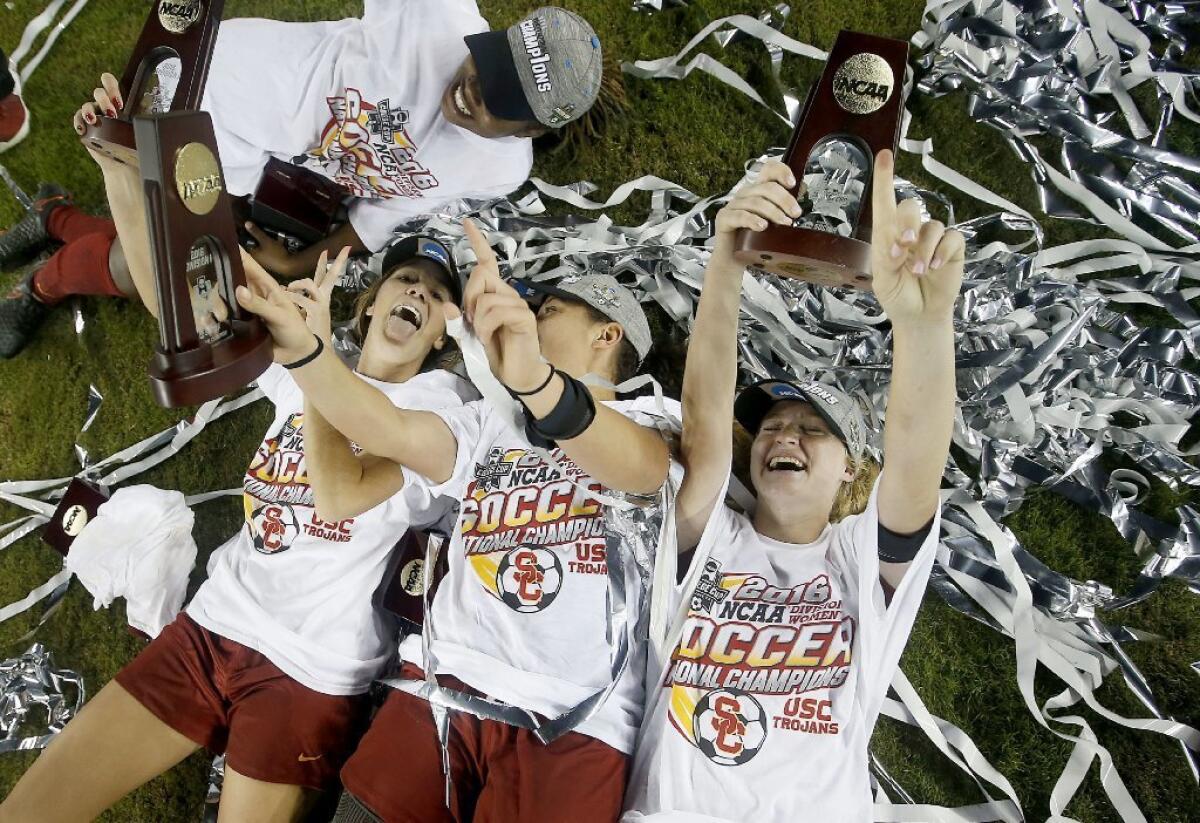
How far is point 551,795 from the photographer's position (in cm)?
204

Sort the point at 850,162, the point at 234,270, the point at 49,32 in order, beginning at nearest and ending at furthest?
the point at 234,270, the point at 850,162, the point at 49,32

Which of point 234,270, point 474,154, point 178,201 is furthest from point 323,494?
point 474,154

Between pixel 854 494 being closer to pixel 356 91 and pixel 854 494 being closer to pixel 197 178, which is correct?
pixel 197 178

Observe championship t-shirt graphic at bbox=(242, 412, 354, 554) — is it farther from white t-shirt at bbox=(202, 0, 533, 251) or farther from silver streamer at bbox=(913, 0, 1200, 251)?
silver streamer at bbox=(913, 0, 1200, 251)

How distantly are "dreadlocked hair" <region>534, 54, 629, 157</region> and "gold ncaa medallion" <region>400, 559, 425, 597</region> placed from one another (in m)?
1.52

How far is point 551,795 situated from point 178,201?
1.59 m

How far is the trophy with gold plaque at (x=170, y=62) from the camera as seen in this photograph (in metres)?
1.76

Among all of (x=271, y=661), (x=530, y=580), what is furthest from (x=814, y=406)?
(x=271, y=661)

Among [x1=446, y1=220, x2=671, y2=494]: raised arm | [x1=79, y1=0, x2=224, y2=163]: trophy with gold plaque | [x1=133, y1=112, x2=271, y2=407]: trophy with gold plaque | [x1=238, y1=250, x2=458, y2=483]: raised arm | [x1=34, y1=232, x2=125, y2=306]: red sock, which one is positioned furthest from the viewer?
[x1=34, y1=232, x2=125, y2=306]: red sock

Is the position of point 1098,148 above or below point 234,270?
above

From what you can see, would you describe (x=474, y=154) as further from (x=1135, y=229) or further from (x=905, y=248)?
(x=1135, y=229)

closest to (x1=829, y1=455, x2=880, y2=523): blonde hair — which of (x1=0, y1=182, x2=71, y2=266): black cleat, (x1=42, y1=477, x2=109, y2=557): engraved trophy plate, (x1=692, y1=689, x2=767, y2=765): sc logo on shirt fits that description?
(x1=692, y1=689, x2=767, y2=765): sc logo on shirt

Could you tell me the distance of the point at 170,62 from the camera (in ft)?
6.02

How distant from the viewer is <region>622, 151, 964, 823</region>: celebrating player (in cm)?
188
